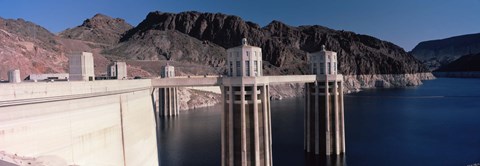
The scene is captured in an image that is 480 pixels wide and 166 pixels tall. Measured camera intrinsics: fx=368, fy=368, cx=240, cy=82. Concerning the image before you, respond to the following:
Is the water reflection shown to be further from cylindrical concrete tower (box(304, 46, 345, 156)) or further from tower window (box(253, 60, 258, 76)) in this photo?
tower window (box(253, 60, 258, 76))

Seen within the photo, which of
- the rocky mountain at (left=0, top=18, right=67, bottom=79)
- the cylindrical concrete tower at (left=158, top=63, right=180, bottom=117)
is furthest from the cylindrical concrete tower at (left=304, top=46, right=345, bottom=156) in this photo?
the rocky mountain at (left=0, top=18, right=67, bottom=79)

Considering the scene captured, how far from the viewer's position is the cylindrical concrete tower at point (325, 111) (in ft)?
167

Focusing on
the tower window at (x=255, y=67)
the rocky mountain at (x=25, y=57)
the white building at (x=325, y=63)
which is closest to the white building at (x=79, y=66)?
the tower window at (x=255, y=67)

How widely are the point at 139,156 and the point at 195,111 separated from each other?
75061 millimetres

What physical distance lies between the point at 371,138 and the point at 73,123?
174 feet

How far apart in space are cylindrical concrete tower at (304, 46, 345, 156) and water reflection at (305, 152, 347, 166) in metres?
0.66

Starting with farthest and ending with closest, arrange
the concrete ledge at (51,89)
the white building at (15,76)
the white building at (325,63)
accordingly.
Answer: the white building at (325,63)
the white building at (15,76)
the concrete ledge at (51,89)

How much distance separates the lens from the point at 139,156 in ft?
110

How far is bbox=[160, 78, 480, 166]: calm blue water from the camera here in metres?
50.1

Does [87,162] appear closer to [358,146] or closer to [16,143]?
[16,143]

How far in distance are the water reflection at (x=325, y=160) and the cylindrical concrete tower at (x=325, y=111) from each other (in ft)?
2.15

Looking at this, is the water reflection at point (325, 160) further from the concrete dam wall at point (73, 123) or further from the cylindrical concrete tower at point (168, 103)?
the cylindrical concrete tower at point (168, 103)

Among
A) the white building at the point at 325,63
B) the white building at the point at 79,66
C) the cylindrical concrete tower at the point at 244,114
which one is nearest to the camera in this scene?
the white building at the point at 79,66

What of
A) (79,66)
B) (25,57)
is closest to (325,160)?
(79,66)
